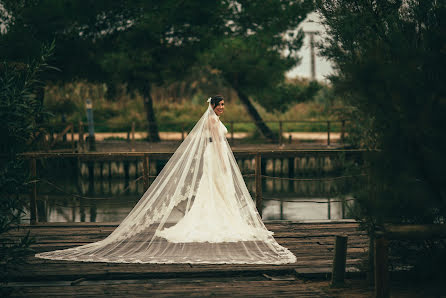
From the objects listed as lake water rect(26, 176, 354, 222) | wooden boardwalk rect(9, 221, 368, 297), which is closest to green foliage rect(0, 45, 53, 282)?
wooden boardwalk rect(9, 221, 368, 297)

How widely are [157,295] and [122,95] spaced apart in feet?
97.6

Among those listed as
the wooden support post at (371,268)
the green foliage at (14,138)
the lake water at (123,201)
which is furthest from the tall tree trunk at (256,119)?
the green foliage at (14,138)

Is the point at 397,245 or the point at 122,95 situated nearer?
the point at 397,245

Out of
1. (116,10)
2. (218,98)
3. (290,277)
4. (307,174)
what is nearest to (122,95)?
(116,10)

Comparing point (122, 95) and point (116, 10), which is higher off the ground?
point (116, 10)

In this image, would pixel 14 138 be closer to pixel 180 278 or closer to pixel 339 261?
pixel 180 278

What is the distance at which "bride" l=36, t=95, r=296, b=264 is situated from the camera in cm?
598

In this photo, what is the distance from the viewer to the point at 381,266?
4.30 metres

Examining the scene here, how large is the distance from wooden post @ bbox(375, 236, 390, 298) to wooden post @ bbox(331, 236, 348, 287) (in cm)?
68

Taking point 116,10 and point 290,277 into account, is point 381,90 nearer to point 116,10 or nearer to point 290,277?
point 290,277

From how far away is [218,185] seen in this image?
273 inches

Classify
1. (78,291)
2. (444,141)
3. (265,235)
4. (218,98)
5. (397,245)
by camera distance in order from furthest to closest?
(218,98) → (265,235) → (397,245) → (78,291) → (444,141)

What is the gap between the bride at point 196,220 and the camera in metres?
5.98

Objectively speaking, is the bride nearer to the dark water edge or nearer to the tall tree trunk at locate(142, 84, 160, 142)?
the dark water edge
